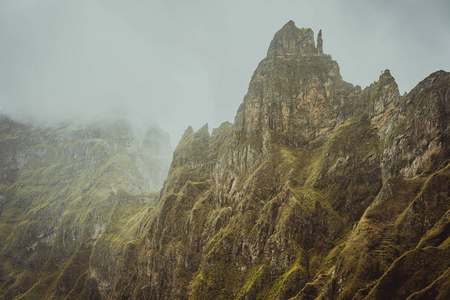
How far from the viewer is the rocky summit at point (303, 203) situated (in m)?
58.7

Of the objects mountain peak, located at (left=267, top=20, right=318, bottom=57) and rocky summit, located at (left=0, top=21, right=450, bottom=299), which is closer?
rocky summit, located at (left=0, top=21, right=450, bottom=299)

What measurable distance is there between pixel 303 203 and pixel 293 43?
11825 centimetres

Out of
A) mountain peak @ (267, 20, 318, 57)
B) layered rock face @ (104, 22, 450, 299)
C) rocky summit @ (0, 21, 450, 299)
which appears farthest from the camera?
mountain peak @ (267, 20, 318, 57)

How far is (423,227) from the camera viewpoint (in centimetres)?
5738

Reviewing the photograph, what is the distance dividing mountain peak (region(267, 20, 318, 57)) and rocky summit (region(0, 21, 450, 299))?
0.79 metres

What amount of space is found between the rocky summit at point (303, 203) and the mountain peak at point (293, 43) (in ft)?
2.59

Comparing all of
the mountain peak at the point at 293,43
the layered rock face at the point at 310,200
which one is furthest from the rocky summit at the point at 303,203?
the mountain peak at the point at 293,43

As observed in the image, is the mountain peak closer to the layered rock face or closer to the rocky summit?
the rocky summit

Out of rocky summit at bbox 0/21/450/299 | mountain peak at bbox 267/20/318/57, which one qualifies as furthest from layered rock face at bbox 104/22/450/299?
mountain peak at bbox 267/20/318/57

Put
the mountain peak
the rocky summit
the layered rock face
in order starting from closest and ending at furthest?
1. the layered rock face
2. the rocky summit
3. the mountain peak

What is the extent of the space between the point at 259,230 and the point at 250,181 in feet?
79.4

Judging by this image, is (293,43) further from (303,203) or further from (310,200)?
(303,203)

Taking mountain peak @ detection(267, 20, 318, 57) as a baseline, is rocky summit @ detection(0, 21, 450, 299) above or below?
below

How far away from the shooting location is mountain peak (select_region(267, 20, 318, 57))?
163 metres
